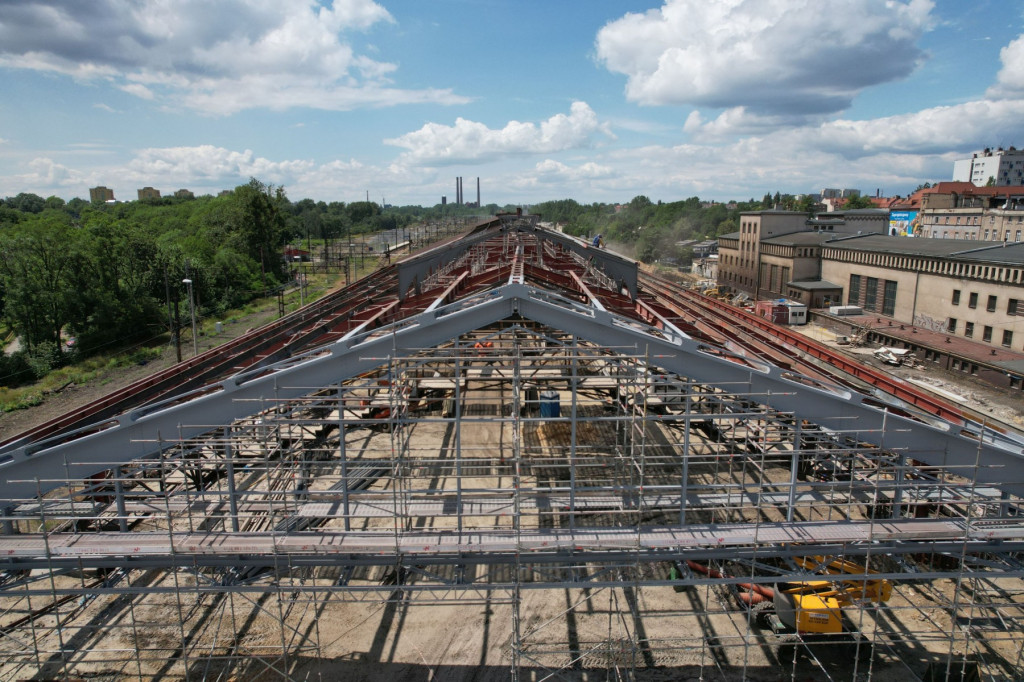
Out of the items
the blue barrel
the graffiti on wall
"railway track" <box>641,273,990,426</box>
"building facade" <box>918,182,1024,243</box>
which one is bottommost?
the blue barrel

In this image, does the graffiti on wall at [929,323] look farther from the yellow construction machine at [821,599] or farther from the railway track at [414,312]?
the yellow construction machine at [821,599]

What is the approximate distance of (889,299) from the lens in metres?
36.2

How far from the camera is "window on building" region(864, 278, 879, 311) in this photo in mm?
37344

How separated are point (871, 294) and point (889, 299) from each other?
1660 mm

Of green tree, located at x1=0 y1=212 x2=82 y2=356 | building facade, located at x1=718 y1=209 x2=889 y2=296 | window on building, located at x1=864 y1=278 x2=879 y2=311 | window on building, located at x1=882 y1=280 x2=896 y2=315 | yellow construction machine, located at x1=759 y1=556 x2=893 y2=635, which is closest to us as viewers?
yellow construction machine, located at x1=759 y1=556 x2=893 y2=635

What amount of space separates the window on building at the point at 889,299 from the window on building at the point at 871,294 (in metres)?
0.68

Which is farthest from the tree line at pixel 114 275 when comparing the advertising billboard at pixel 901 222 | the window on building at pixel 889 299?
the advertising billboard at pixel 901 222

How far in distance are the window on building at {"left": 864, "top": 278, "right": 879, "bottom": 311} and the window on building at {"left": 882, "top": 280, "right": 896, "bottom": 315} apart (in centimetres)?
68

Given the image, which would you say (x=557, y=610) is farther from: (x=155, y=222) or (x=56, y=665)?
(x=155, y=222)

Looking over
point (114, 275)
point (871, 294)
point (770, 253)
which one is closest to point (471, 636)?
point (114, 275)

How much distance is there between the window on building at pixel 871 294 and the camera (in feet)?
123

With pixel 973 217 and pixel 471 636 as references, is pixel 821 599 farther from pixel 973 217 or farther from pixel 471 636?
pixel 973 217

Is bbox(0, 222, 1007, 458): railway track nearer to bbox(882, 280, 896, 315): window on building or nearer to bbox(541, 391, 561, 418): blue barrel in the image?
bbox(541, 391, 561, 418): blue barrel

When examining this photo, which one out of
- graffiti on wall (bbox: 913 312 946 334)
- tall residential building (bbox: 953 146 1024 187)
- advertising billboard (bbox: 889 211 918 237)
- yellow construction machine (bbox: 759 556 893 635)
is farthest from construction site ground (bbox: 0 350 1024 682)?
tall residential building (bbox: 953 146 1024 187)
